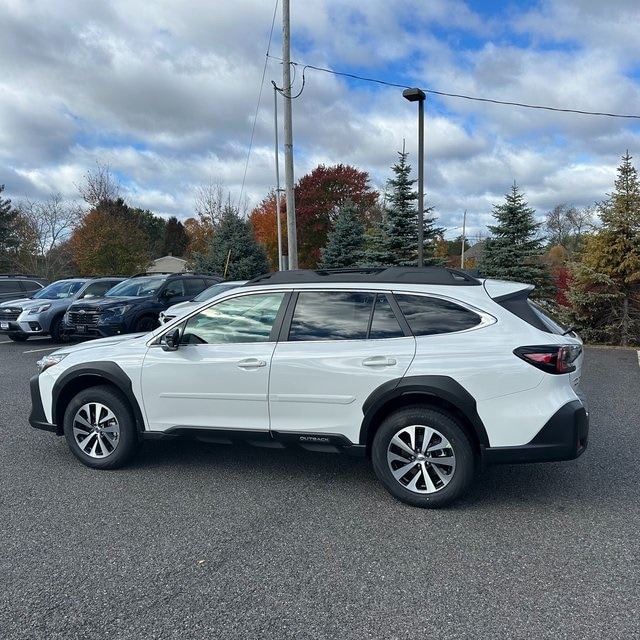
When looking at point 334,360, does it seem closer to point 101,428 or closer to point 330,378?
point 330,378

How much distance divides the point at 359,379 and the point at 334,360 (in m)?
0.23

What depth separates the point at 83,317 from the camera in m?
11.3

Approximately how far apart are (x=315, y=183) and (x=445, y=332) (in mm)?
41815

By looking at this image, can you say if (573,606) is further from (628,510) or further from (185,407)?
(185,407)

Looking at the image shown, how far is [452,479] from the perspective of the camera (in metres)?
3.61

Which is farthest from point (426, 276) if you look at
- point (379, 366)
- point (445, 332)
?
point (379, 366)

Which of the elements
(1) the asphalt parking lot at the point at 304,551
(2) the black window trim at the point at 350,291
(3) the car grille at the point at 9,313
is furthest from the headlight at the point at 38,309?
(2) the black window trim at the point at 350,291

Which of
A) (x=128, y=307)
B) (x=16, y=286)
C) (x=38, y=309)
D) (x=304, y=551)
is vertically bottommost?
(x=304, y=551)

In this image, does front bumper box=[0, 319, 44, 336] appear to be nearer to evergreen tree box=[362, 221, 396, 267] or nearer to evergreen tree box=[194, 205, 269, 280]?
evergreen tree box=[362, 221, 396, 267]

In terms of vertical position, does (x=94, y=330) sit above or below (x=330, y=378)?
below

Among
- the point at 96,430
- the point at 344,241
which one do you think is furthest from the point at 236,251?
the point at 96,430

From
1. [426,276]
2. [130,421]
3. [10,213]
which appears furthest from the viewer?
[10,213]

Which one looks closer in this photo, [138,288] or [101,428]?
[101,428]

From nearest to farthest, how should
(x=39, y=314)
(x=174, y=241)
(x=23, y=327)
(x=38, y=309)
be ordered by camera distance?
1. (x=23, y=327)
2. (x=39, y=314)
3. (x=38, y=309)
4. (x=174, y=241)
